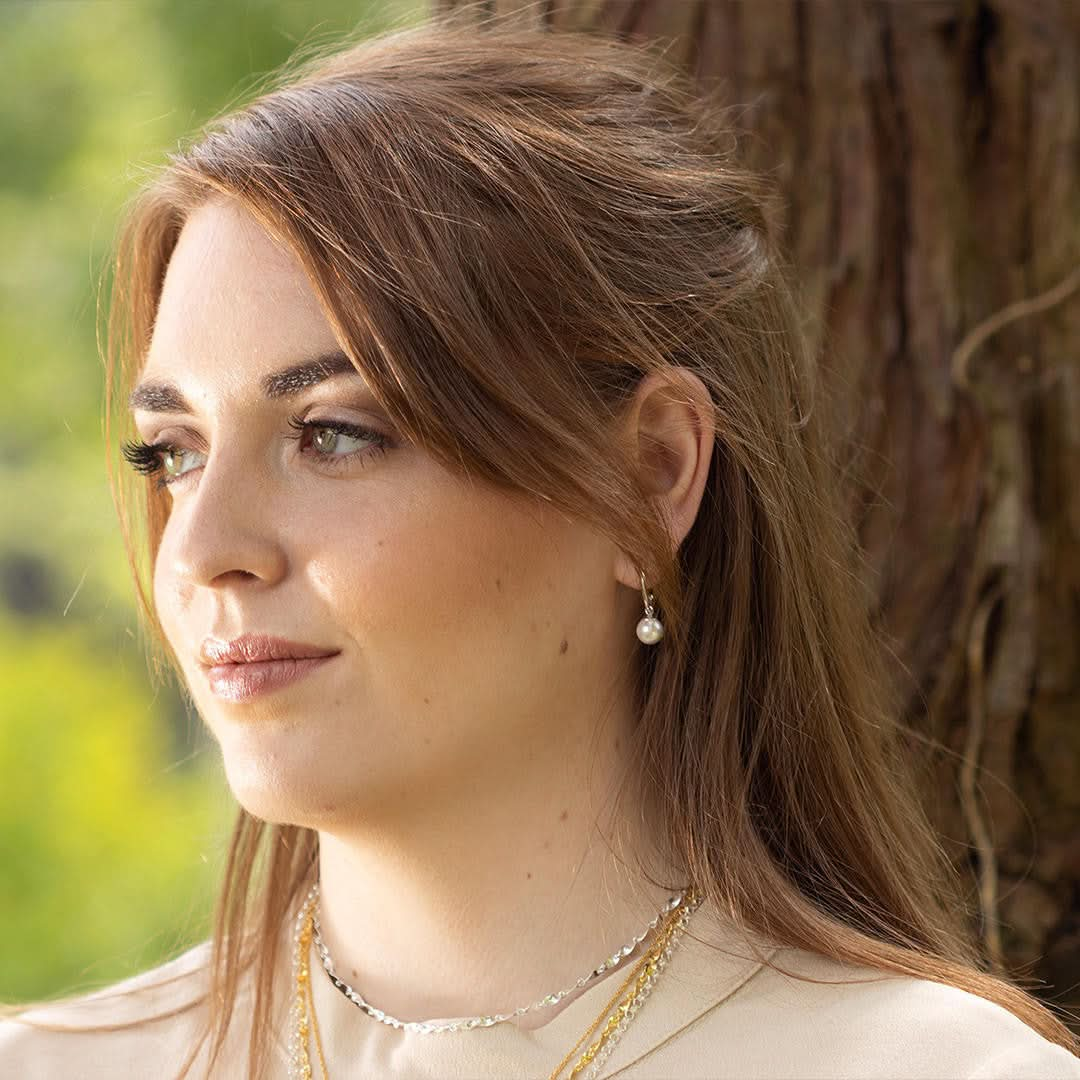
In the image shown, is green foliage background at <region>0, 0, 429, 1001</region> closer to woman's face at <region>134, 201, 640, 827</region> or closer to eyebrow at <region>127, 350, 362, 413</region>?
woman's face at <region>134, 201, 640, 827</region>

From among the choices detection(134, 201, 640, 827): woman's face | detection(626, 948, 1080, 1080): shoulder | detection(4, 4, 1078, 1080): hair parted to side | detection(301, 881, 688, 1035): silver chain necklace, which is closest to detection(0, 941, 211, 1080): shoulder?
detection(4, 4, 1078, 1080): hair parted to side

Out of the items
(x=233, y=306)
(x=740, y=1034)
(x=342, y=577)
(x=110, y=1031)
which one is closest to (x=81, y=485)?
(x=110, y=1031)

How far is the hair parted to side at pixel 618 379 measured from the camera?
1.54 meters

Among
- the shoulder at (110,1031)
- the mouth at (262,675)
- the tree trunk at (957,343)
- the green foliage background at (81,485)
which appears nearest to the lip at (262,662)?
the mouth at (262,675)

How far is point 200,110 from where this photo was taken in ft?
16.6

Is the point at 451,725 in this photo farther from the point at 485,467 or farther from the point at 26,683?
the point at 26,683

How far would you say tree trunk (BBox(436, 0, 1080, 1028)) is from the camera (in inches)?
82.3

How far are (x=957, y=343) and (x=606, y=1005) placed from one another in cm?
98

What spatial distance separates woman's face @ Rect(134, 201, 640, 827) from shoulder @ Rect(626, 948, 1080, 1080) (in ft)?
1.08

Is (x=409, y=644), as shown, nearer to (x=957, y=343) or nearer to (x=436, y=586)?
(x=436, y=586)

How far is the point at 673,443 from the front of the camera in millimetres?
1693

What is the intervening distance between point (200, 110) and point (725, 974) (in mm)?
4026

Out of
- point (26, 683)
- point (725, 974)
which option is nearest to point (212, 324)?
point (725, 974)

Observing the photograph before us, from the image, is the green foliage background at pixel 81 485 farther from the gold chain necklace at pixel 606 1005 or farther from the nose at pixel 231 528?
the nose at pixel 231 528
